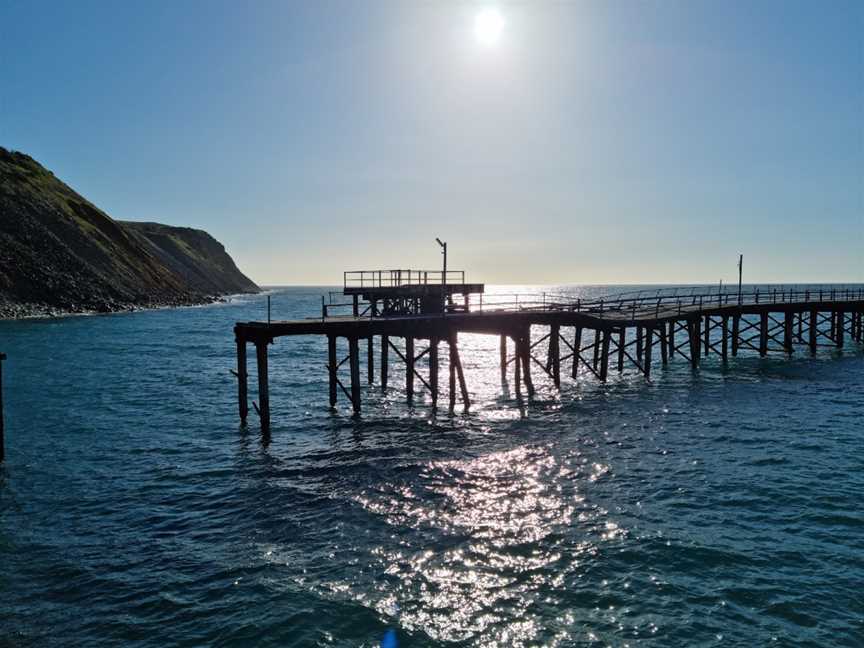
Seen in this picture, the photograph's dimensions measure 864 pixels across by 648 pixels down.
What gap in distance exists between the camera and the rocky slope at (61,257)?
263ft

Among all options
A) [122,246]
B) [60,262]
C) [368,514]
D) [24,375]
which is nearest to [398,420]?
[368,514]

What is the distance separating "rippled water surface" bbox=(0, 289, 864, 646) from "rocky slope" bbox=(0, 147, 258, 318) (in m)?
60.0

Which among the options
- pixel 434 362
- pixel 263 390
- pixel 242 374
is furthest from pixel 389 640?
pixel 434 362

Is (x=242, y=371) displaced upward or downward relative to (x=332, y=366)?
upward

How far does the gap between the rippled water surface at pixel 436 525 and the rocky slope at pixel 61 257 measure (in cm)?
6001

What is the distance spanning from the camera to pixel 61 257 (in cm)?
8719

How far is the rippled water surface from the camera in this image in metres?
11.3

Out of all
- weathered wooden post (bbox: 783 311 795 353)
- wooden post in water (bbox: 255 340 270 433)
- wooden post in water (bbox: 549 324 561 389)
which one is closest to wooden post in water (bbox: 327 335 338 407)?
wooden post in water (bbox: 255 340 270 433)

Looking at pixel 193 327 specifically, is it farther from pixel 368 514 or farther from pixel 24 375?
pixel 368 514

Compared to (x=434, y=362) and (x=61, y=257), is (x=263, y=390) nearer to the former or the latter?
(x=434, y=362)

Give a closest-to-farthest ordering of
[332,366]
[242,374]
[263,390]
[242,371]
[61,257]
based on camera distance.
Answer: [263,390]
[242,371]
[242,374]
[332,366]
[61,257]

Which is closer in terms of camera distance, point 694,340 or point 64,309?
point 694,340

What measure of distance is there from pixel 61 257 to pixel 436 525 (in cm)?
9218

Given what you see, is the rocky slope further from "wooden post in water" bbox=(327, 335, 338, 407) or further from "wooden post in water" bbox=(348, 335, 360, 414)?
"wooden post in water" bbox=(348, 335, 360, 414)
